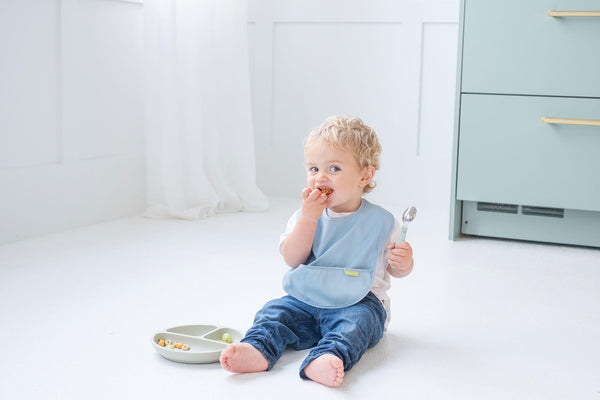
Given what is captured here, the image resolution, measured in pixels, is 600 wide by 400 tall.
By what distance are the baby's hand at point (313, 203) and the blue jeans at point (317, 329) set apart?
16cm

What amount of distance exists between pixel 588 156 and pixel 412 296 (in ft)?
2.34

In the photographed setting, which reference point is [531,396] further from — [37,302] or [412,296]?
[37,302]

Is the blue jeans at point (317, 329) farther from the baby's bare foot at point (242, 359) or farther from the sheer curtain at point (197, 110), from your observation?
the sheer curtain at point (197, 110)

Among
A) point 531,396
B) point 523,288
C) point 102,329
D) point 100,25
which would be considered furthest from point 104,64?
point 531,396

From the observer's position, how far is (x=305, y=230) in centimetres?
123

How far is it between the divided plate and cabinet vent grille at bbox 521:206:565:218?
1.14 metres

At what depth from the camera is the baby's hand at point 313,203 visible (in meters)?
1.20

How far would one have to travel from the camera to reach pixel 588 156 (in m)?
1.93

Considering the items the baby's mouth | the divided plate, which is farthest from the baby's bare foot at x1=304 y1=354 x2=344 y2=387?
the baby's mouth

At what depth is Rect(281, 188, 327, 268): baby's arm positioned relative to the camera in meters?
1.21

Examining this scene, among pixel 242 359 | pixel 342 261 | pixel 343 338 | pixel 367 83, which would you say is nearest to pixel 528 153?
pixel 367 83

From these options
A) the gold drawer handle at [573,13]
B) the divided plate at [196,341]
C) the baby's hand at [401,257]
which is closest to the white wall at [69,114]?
the divided plate at [196,341]

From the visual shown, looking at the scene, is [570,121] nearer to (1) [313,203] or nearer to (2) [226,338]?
(1) [313,203]

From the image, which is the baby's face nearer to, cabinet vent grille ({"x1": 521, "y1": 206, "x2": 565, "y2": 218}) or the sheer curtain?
cabinet vent grille ({"x1": 521, "y1": 206, "x2": 565, "y2": 218})
